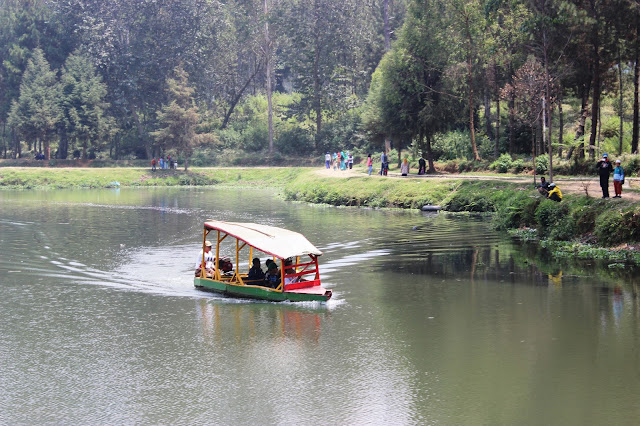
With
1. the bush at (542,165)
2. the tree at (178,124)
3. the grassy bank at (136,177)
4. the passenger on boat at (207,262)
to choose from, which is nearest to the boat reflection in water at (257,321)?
the passenger on boat at (207,262)

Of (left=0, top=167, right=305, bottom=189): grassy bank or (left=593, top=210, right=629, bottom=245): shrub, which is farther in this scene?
(left=0, top=167, right=305, bottom=189): grassy bank

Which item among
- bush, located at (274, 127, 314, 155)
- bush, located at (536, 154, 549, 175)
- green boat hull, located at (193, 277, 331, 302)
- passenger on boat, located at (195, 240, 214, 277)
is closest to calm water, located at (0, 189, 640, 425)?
green boat hull, located at (193, 277, 331, 302)

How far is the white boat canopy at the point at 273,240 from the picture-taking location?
24969mm

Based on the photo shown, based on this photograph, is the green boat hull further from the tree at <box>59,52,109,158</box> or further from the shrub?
the tree at <box>59,52,109,158</box>

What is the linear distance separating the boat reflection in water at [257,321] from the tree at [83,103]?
243ft

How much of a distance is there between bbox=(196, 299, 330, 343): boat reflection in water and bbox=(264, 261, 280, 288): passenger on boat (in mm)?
901

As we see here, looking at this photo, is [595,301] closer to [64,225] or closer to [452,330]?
[452,330]

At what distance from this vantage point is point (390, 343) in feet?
67.3

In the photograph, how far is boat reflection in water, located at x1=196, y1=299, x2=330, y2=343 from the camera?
70.3ft

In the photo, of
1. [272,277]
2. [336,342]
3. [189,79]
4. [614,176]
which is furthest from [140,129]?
[336,342]

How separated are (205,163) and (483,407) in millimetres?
84790

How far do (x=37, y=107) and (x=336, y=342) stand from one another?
81.2 meters

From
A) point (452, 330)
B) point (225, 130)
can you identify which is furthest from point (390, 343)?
point (225, 130)

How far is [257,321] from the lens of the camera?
75.2ft
